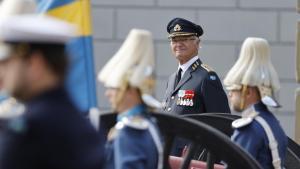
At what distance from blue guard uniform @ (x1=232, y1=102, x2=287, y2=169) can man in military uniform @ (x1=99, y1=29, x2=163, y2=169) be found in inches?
30.1

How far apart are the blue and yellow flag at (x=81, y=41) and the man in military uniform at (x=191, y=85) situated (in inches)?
80.3

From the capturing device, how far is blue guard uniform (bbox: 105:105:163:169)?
12.5ft

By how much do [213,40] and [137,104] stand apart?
586cm

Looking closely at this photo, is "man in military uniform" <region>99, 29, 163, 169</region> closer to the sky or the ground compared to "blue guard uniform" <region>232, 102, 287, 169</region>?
closer to the sky

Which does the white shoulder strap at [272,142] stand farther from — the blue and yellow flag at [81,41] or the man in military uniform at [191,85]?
the man in military uniform at [191,85]

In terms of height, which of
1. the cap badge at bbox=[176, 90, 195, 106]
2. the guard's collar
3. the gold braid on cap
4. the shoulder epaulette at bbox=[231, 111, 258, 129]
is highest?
the gold braid on cap

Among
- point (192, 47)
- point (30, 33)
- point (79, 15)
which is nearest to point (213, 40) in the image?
point (192, 47)

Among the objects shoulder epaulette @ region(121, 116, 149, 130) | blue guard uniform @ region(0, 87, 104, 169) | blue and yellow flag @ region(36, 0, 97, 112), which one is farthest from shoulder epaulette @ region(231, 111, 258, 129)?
blue guard uniform @ region(0, 87, 104, 169)

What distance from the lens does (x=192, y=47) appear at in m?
6.76

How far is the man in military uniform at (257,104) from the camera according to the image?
4.57 metres

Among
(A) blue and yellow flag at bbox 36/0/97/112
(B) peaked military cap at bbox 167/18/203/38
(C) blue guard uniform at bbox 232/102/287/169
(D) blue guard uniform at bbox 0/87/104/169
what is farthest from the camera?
(B) peaked military cap at bbox 167/18/203/38

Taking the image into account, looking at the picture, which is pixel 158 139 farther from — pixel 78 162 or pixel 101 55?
pixel 101 55

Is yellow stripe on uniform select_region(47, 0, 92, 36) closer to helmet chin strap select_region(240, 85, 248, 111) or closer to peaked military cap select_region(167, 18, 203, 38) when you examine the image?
helmet chin strap select_region(240, 85, 248, 111)

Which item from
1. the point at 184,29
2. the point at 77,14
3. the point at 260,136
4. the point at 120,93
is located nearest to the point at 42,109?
the point at 120,93
